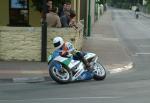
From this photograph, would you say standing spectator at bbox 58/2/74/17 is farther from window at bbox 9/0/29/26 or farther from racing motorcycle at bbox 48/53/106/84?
racing motorcycle at bbox 48/53/106/84

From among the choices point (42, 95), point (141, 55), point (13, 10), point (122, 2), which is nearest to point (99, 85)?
point (42, 95)

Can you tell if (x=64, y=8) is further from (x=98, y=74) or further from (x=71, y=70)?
(x=71, y=70)

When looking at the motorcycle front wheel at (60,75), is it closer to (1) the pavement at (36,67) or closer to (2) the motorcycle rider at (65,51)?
(2) the motorcycle rider at (65,51)

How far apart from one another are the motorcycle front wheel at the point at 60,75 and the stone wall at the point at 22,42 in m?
4.07

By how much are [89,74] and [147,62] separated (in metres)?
5.43

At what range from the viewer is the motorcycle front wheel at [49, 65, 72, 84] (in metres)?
14.6

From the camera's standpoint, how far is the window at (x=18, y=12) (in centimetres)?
2411

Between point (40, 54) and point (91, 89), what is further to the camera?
point (40, 54)

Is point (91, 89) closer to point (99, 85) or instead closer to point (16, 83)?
point (99, 85)

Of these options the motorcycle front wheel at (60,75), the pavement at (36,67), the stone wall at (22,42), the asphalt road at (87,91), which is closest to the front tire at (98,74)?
the asphalt road at (87,91)

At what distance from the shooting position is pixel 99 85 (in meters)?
13.9

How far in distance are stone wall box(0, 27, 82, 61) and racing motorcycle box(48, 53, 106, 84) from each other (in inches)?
148

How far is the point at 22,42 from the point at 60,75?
14.1 ft

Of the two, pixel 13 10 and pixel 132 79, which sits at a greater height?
pixel 13 10
